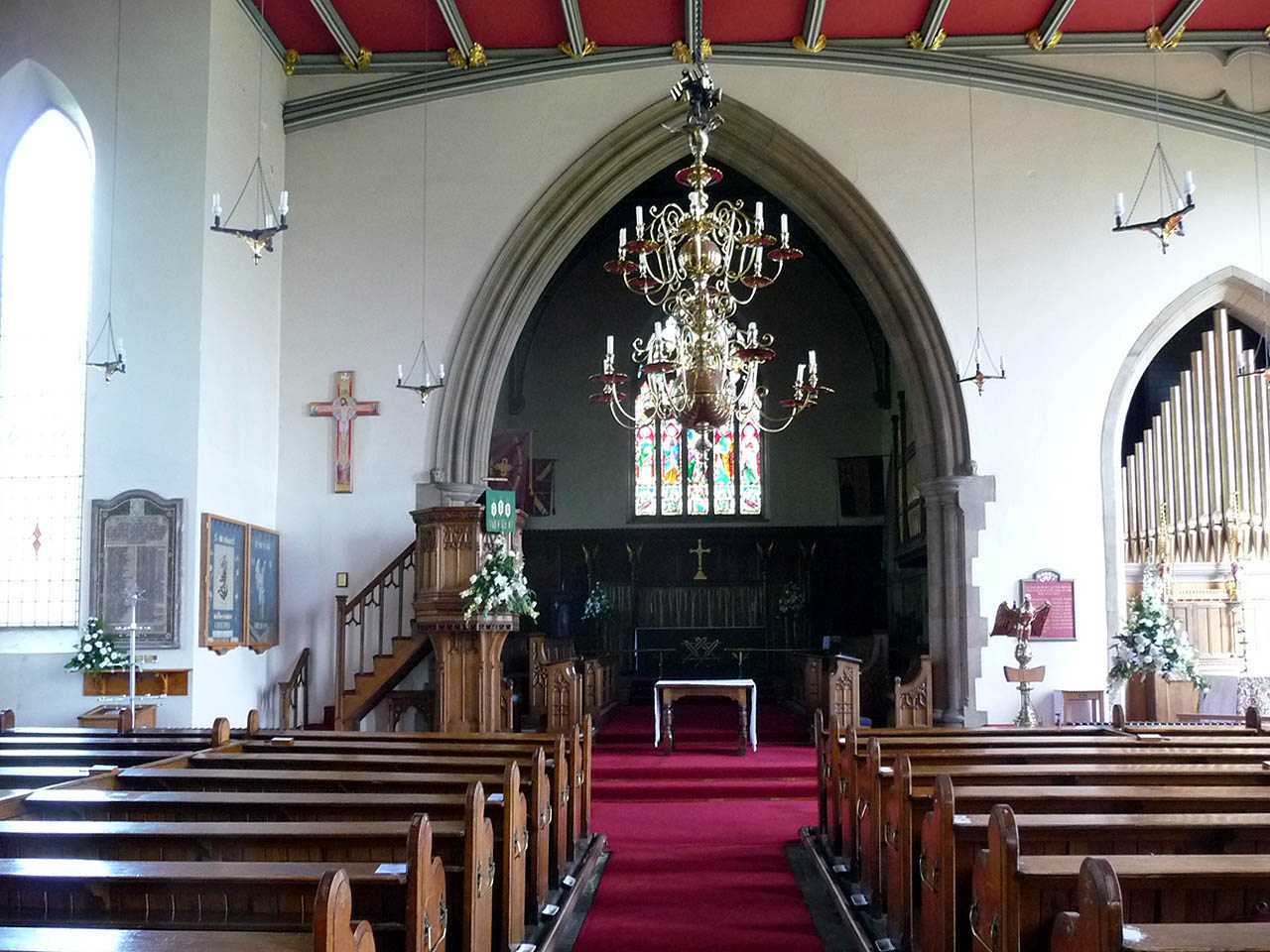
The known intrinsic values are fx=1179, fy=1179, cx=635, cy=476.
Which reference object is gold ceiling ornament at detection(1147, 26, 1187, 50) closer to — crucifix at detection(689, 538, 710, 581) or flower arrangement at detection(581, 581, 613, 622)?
crucifix at detection(689, 538, 710, 581)

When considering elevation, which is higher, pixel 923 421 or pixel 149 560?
pixel 923 421

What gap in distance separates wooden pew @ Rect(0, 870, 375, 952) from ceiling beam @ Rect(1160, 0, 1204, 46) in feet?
37.7

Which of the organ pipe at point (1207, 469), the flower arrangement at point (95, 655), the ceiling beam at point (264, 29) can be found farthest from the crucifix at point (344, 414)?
the organ pipe at point (1207, 469)

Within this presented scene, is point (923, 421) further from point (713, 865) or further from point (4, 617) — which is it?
point (4, 617)

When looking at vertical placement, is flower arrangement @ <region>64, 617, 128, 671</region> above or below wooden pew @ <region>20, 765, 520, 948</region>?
above

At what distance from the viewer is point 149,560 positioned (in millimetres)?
9797

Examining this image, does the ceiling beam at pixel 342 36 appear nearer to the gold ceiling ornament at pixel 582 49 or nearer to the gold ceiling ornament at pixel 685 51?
the gold ceiling ornament at pixel 582 49

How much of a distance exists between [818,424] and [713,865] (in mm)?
11900

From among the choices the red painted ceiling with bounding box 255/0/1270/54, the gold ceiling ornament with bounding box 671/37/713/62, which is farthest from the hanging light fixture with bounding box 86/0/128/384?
the gold ceiling ornament with bounding box 671/37/713/62

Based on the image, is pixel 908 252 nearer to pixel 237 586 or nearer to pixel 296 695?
pixel 237 586

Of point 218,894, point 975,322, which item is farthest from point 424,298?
point 218,894

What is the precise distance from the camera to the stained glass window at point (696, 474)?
1783 cm

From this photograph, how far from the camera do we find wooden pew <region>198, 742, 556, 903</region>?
515 centimetres

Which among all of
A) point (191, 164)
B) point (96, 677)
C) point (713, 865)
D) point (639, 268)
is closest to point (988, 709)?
point (713, 865)
